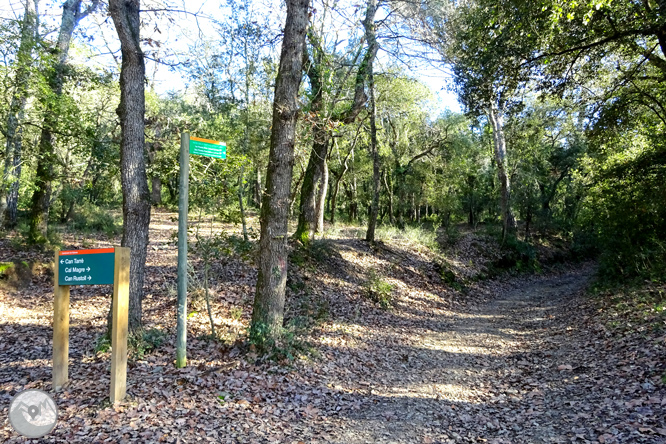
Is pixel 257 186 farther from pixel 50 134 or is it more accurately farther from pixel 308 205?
pixel 50 134

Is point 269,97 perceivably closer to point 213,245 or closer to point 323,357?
point 213,245

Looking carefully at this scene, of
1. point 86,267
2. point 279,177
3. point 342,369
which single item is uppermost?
point 279,177

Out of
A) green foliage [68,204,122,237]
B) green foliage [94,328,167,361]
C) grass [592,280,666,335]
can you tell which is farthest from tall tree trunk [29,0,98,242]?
grass [592,280,666,335]

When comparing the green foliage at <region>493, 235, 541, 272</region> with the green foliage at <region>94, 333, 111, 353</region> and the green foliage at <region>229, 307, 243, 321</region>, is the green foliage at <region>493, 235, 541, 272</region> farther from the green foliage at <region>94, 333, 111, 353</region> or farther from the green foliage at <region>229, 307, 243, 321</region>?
the green foliage at <region>94, 333, 111, 353</region>

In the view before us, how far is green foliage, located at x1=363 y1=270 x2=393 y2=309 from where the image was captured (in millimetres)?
12523

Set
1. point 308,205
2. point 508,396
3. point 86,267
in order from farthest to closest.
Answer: point 308,205, point 508,396, point 86,267

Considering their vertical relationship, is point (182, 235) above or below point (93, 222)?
above

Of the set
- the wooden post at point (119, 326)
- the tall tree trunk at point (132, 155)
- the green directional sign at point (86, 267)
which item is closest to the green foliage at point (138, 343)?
the tall tree trunk at point (132, 155)

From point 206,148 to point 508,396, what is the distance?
587cm

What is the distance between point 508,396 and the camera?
20.4 ft

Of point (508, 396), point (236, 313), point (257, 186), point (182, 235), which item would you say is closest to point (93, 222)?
point (257, 186)

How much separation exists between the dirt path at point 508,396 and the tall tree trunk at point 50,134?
34.0ft

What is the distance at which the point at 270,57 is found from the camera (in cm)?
1373

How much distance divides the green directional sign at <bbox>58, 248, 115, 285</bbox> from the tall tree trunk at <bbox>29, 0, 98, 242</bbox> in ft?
22.8
